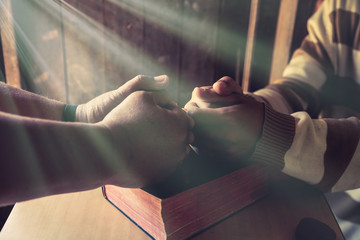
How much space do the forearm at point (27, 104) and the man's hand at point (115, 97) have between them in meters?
0.05

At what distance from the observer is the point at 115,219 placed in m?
0.51

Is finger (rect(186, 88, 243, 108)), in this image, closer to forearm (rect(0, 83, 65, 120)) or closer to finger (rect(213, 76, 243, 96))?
finger (rect(213, 76, 243, 96))

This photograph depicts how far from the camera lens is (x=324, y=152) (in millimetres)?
566

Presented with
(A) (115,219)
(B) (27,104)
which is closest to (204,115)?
(A) (115,219)

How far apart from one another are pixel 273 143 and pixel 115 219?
0.33 m

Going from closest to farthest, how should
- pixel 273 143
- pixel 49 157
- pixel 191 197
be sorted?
pixel 49 157, pixel 191 197, pixel 273 143

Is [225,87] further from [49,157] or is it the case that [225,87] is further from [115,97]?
[49,157]

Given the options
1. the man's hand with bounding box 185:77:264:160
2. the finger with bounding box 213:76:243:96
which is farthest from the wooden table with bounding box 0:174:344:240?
the finger with bounding box 213:76:243:96

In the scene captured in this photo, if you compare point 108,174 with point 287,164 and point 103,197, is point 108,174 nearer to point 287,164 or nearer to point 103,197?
point 103,197

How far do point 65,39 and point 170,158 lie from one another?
0.83 meters

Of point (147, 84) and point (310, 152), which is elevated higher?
point (147, 84)

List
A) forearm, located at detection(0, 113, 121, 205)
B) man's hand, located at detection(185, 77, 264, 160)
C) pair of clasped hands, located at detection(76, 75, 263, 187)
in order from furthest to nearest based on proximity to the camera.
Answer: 1. man's hand, located at detection(185, 77, 264, 160)
2. pair of clasped hands, located at detection(76, 75, 263, 187)
3. forearm, located at detection(0, 113, 121, 205)

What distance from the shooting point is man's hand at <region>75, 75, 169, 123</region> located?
Answer: 1.91 feet

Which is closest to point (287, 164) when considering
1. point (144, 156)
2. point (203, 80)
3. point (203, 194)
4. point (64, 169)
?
point (203, 194)
